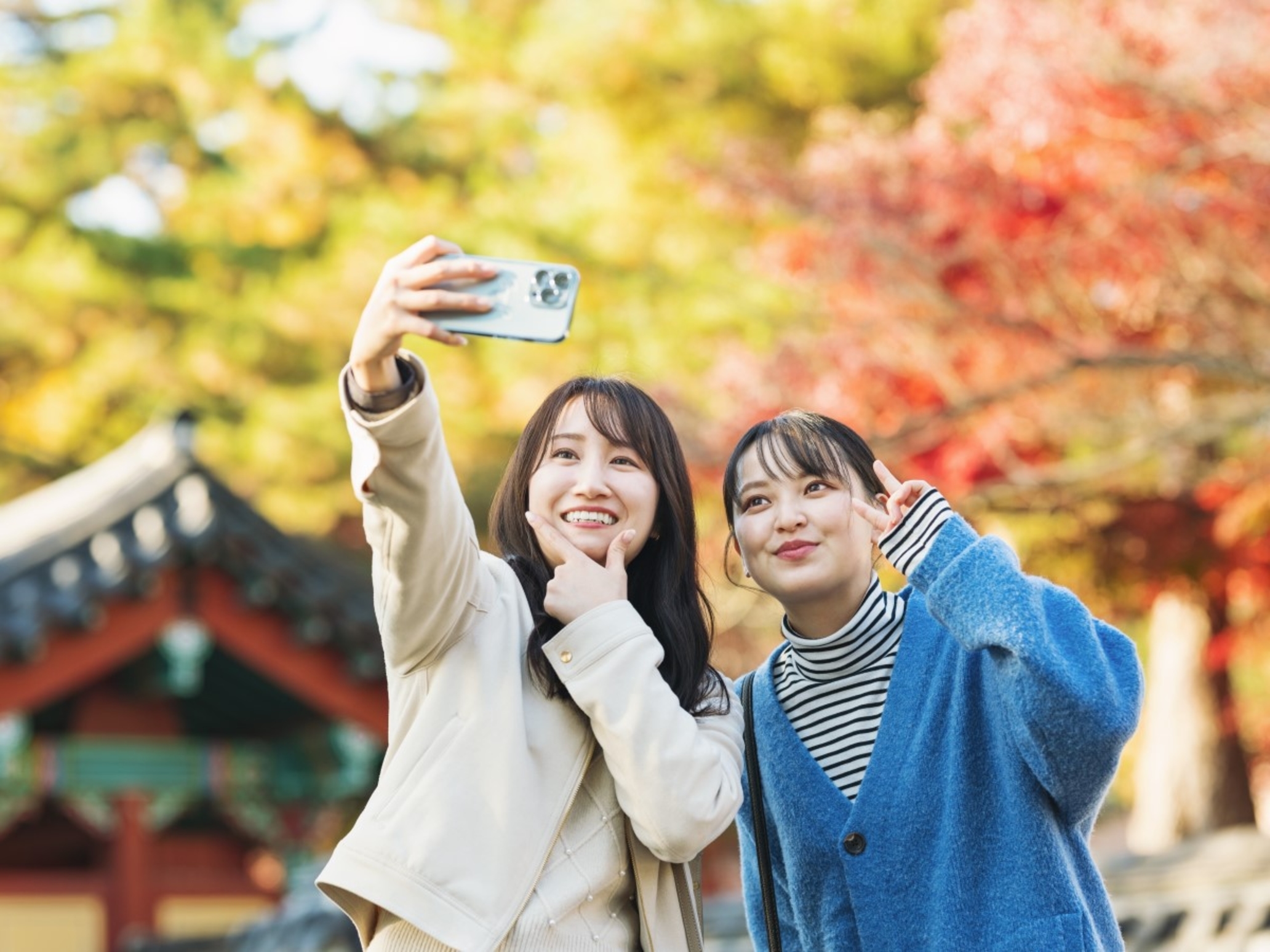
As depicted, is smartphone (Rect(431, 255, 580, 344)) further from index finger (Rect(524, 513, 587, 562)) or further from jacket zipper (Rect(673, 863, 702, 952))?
jacket zipper (Rect(673, 863, 702, 952))

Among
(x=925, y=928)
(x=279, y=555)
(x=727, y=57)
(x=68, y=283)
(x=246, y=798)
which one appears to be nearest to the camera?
(x=925, y=928)

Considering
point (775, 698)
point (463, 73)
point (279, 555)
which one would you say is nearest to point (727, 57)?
point (463, 73)

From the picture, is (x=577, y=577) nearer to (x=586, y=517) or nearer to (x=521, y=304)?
(x=586, y=517)

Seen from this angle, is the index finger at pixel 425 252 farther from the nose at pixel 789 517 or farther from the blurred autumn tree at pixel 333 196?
the blurred autumn tree at pixel 333 196

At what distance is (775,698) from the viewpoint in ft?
9.11

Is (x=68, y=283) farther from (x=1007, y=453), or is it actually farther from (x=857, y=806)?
(x=857, y=806)

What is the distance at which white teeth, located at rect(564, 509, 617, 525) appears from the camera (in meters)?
2.47

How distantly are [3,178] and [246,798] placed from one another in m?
9.65

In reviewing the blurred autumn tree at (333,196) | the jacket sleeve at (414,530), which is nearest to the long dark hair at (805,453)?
the jacket sleeve at (414,530)

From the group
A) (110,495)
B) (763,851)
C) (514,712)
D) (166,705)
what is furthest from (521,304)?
(166,705)

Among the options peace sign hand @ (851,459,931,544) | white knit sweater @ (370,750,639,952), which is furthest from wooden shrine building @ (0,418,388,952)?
peace sign hand @ (851,459,931,544)

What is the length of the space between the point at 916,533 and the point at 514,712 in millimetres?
672

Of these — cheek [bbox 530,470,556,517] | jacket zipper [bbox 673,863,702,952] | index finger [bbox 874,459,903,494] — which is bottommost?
jacket zipper [bbox 673,863,702,952]

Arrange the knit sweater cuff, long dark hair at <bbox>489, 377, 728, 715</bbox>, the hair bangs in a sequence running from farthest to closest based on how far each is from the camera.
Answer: the hair bangs < long dark hair at <bbox>489, 377, 728, 715</bbox> < the knit sweater cuff
